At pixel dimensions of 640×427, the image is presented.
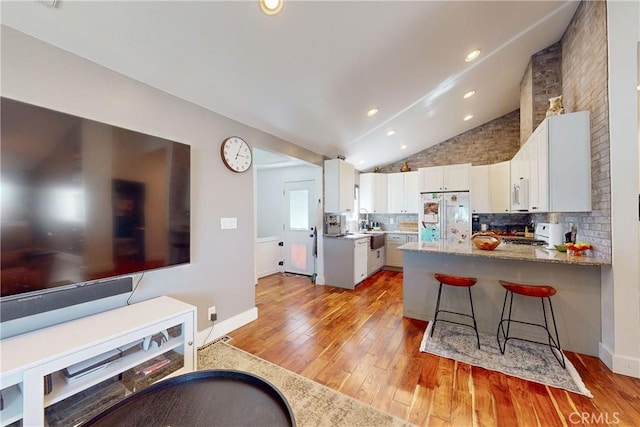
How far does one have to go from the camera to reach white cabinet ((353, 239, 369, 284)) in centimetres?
432

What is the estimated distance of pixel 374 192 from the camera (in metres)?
6.05

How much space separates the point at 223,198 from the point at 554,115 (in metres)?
3.57

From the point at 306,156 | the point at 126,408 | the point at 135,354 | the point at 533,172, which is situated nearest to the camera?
the point at 126,408

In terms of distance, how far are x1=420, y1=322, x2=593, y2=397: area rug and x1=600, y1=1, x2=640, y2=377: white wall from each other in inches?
17.8

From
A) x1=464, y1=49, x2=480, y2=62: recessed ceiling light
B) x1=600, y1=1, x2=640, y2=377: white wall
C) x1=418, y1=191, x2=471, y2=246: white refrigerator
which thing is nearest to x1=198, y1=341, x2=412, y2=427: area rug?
x1=600, y1=1, x2=640, y2=377: white wall

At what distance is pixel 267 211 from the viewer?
227 inches

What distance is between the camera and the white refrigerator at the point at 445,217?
4.60 meters

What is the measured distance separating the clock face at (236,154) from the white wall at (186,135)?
67 millimetres

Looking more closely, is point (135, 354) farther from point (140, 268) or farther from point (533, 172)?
point (533, 172)

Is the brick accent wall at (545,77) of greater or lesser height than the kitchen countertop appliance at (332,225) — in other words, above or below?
above

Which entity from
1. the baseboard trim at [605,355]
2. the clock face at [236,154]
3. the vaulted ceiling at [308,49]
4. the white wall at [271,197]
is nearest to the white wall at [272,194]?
the white wall at [271,197]

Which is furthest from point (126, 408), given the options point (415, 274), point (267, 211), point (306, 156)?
point (267, 211)

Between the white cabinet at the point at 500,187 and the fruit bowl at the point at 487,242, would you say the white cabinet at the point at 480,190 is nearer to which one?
the white cabinet at the point at 500,187

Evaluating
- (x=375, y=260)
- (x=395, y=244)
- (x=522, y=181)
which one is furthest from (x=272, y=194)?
(x=522, y=181)
